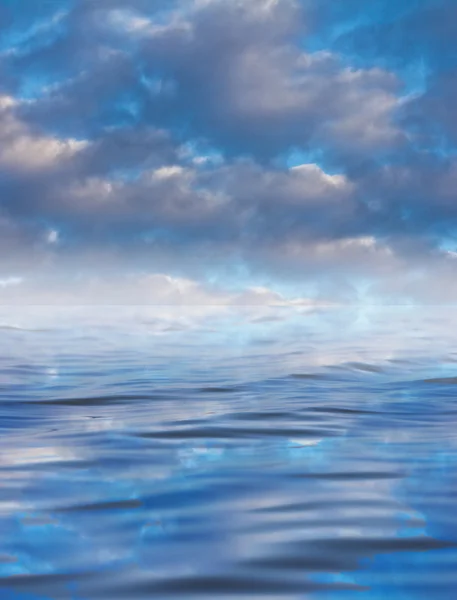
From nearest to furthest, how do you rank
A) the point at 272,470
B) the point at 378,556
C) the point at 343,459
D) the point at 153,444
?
1. the point at 378,556
2. the point at 272,470
3. the point at 343,459
4. the point at 153,444

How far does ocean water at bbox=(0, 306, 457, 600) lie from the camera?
3.07 metres

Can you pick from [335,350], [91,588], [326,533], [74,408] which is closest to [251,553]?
[326,533]

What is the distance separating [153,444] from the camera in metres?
6.21

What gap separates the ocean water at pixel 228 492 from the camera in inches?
121

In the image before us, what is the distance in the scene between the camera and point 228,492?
452cm

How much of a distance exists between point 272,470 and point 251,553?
179cm

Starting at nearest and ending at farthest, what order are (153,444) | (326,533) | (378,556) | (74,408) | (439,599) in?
(439,599)
(378,556)
(326,533)
(153,444)
(74,408)

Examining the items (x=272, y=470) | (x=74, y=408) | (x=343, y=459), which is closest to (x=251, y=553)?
(x=272, y=470)

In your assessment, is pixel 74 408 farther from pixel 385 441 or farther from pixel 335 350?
pixel 335 350

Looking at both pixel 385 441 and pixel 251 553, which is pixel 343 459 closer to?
pixel 385 441

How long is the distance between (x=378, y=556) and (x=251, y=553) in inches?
22.5

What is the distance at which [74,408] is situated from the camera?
8.71 m

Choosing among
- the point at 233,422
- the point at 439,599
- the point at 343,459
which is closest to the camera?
the point at 439,599

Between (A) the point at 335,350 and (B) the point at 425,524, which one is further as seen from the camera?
(A) the point at 335,350
